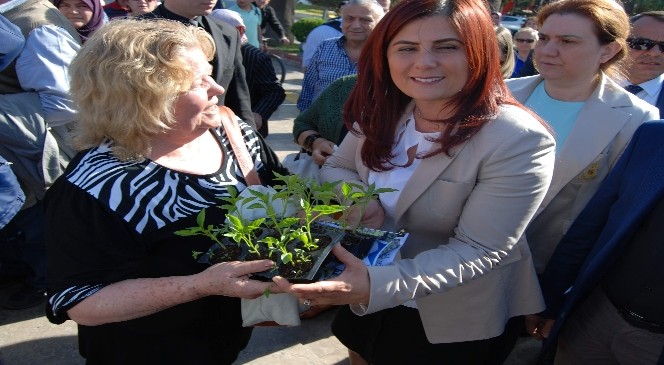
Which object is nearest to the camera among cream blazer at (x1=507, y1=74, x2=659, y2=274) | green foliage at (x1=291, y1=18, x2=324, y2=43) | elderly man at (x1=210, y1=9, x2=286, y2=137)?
cream blazer at (x1=507, y1=74, x2=659, y2=274)

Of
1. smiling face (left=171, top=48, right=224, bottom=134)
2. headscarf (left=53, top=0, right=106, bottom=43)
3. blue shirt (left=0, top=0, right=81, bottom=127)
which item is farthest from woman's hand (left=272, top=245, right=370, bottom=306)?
headscarf (left=53, top=0, right=106, bottom=43)

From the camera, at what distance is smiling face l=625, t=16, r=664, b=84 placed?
3.39m

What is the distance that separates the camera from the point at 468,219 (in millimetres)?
1711

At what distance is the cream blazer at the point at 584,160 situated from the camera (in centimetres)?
236

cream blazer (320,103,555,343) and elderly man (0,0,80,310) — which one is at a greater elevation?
cream blazer (320,103,555,343)

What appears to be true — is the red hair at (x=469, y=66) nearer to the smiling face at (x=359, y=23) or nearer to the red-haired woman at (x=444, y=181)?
the red-haired woman at (x=444, y=181)

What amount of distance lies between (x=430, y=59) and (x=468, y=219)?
51 centimetres

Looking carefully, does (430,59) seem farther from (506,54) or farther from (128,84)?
(506,54)

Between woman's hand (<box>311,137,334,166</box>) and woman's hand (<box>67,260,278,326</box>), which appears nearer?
woman's hand (<box>67,260,278,326</box>)

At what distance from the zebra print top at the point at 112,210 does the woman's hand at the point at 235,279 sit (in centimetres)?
23

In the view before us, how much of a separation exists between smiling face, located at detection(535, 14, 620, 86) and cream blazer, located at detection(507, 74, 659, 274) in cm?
14

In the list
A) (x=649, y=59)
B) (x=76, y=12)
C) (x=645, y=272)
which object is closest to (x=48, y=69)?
(x=76, y=12)

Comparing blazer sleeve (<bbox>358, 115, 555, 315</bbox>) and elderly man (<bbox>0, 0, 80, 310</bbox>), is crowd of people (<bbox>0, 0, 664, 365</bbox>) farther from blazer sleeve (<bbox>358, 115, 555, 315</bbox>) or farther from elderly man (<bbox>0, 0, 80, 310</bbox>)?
elderly man (<bbox>0, 0, 80, 310</bbox>)

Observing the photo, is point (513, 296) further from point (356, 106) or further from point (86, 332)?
point (86, 332)
